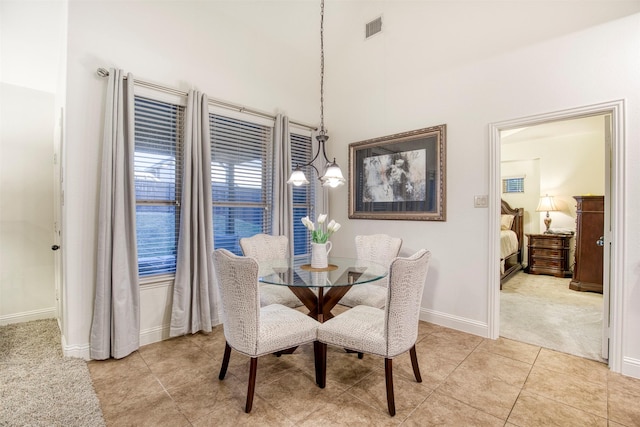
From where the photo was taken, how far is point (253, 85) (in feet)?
11.5

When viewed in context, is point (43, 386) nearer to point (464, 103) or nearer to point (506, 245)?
point (464, 103)

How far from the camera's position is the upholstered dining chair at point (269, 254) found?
2.68 metres

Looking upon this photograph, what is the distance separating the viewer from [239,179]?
11.2 feet

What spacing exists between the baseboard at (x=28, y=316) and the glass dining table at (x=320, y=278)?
9.04 ft

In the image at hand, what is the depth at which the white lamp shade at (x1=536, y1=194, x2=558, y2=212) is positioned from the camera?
5.70 m

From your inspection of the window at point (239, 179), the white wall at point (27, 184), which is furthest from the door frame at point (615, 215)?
the white wall at point (27, 184)

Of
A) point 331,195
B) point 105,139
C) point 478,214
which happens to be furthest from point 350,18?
point 105,139

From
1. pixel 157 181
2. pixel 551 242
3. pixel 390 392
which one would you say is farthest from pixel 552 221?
pixel 157 181

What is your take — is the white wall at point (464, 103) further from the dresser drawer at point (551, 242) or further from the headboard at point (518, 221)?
the headboard at point (518, 221)

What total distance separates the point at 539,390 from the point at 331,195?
303 cm

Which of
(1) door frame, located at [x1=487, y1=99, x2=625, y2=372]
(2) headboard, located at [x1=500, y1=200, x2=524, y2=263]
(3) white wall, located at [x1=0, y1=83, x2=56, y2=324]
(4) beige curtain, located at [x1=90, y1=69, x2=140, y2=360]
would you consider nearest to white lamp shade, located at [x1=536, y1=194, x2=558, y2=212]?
(2) headboard, located at [x1=500, y1=200, x2=524, y2=263]

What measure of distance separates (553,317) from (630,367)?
1.30m

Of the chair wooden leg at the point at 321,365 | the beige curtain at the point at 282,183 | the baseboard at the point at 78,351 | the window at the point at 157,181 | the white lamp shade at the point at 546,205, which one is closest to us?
the chair wooden leg at the point at 321,365

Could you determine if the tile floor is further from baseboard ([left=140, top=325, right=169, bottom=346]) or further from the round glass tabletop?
the round glass tabletop
